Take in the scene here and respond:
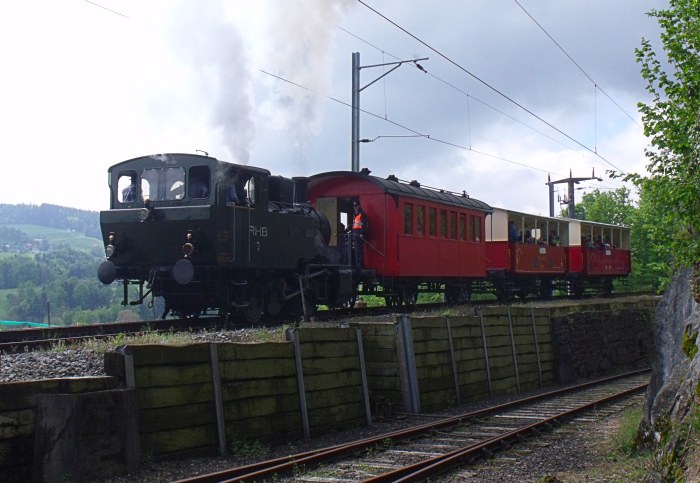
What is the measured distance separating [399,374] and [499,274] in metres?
15.4

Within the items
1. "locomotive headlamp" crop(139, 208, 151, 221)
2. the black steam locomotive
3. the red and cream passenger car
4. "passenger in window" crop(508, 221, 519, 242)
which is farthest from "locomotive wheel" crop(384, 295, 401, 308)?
"locomotive headlamp" crop(139, 208, 151, 221)

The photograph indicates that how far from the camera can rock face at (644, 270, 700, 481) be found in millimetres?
7000

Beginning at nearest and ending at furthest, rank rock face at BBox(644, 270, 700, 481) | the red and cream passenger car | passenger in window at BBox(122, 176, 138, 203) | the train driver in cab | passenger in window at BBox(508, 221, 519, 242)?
rock face at BBox(644, 270, 700, 481) < passenger in window at BBox(122, 176, 138, 203) < the train driver in cab < the red and cream passenger car < passenger in window at BBox(508, 221, 519, 242)

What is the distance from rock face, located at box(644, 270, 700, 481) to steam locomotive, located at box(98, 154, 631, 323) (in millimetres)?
7623

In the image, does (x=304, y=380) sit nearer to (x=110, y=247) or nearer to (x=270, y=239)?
(x=270, y=239)

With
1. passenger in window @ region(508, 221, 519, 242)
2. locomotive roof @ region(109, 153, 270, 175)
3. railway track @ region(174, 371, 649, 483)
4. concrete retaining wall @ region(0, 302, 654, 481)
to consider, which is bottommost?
railway track @ region(174, 371, 649, 483)

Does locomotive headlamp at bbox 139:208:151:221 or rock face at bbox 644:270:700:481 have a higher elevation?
locomotive headlamp at bbox 139:208:151:221

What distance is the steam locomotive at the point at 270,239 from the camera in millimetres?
14906

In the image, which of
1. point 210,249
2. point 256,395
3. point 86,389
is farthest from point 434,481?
point 210,249

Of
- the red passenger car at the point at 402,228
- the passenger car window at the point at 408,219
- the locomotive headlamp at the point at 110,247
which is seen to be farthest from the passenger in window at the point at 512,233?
the locomotive headlamp at the point at 110,247

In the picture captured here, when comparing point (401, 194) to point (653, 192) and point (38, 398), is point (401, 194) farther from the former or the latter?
point (38, 398)

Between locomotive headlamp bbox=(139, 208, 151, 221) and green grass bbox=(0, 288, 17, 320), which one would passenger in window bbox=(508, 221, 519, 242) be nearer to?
locomotive headlamp bbox=(139, 208, 151, 221)

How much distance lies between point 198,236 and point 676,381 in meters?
8.70

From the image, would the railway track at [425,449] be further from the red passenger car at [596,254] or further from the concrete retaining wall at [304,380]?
the red passenger car at [596,254]
